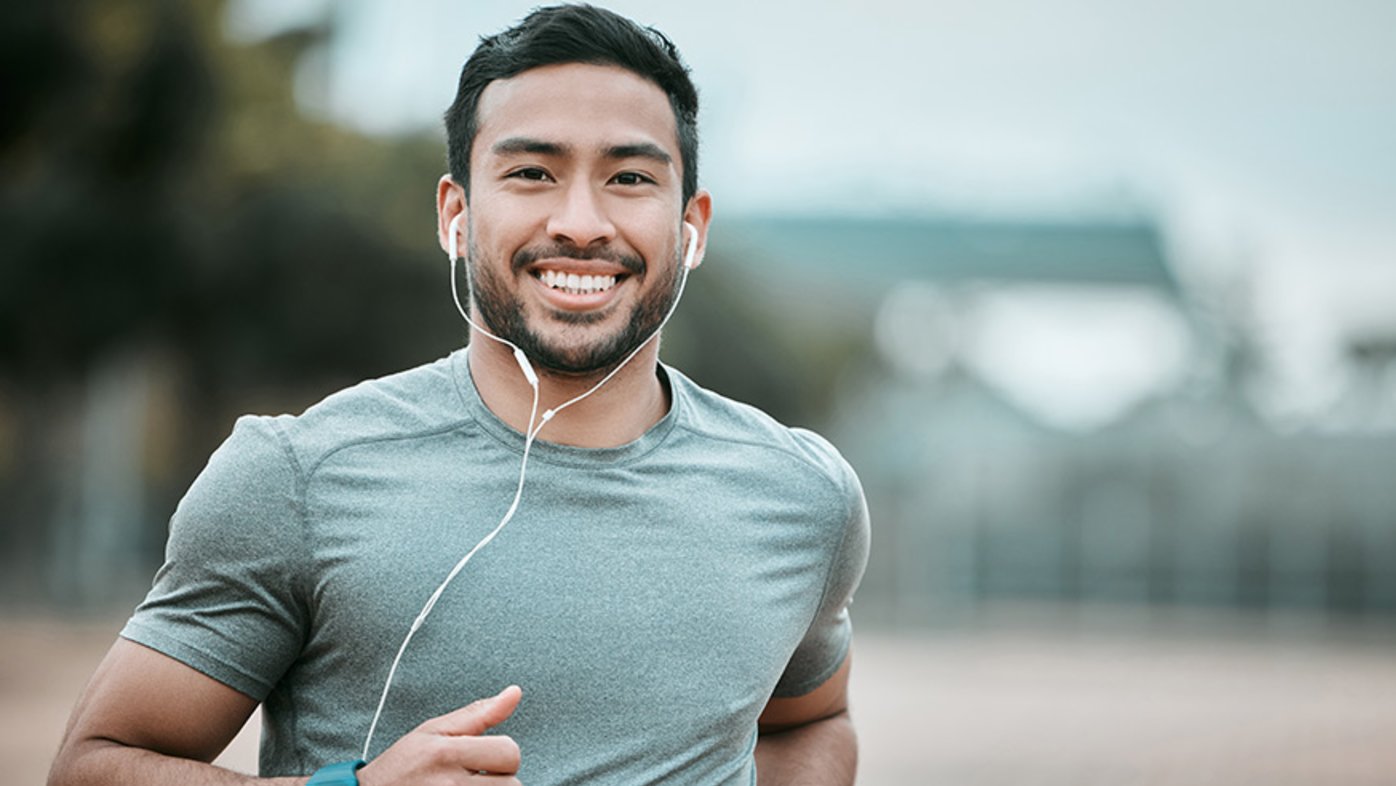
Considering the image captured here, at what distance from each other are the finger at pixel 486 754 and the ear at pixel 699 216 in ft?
2.81

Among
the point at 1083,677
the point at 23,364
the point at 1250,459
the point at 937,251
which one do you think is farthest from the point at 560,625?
the point at 937,251

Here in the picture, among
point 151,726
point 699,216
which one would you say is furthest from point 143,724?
point 699,216

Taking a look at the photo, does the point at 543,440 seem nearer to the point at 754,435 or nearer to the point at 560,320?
the point at 560,320

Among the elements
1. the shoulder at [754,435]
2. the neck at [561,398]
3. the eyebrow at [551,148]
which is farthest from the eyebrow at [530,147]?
the shoulder at [754,435]

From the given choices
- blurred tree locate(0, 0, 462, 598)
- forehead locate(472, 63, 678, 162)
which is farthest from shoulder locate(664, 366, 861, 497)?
blurred tree locate(0, 0, 462, 598)

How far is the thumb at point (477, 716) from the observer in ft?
7.26

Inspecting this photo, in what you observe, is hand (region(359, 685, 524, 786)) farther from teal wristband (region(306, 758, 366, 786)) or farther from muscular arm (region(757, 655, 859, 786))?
muscular arm (region(757, 655, 859, 786))

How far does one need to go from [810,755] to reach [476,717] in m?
0.90

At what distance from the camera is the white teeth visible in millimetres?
2510

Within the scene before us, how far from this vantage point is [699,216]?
2.81 metres

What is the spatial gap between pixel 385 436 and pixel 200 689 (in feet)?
1.36

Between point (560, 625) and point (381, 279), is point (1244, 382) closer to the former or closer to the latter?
point (381, 279)

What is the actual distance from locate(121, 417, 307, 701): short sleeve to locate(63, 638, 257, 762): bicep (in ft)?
0.07

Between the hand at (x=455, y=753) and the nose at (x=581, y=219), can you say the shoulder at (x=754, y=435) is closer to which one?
the nose at (x=581, y=219)
